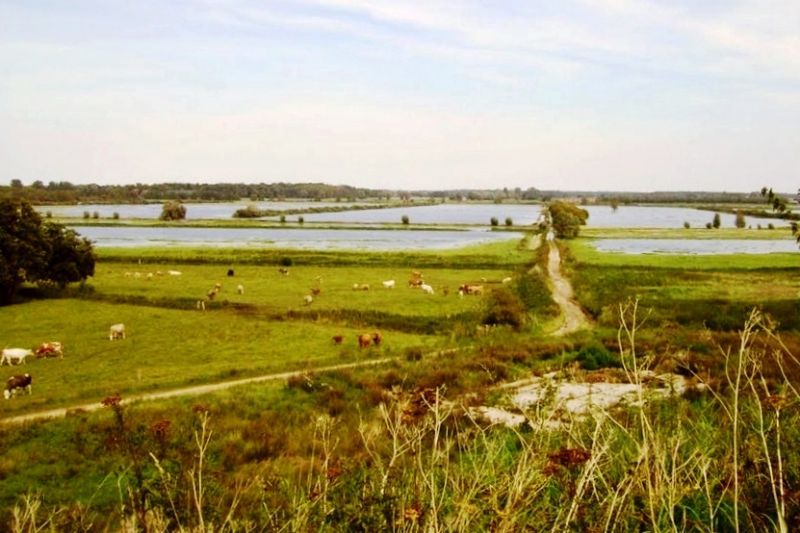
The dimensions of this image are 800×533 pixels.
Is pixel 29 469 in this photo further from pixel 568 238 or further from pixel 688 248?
pixel 568 238

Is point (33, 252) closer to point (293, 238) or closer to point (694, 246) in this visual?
point (293, 238)

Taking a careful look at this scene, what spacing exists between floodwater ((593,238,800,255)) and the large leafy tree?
6131 centimetres

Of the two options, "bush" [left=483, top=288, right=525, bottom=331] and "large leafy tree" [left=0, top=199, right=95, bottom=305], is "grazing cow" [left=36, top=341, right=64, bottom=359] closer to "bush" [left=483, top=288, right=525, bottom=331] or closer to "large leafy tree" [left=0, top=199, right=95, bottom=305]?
"large leafy tree" [left=0, top=199, right=95, bottom=305]

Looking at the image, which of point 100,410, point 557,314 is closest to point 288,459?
point 100,410

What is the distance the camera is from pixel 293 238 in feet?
334

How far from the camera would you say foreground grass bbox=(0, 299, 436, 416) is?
23125mm

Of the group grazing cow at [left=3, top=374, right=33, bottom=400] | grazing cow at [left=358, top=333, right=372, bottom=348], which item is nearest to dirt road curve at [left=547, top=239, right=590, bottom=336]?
grazing cow at [left=358, top=333, right=372, bottom=348]

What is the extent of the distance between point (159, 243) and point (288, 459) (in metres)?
82.8

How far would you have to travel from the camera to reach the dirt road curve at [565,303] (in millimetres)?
34691

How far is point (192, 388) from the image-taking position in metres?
22.3

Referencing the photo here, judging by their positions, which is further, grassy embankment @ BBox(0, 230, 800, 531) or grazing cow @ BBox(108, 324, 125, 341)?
grazing cow @ BBox(108, 324, 125, 341)

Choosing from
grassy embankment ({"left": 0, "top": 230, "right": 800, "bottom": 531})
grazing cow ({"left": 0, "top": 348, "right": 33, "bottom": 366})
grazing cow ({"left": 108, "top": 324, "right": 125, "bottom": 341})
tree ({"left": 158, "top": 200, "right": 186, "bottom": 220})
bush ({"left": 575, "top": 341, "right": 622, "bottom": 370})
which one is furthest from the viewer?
tree ({"left": 158, "top": 200, "right": 186, "bottom": 220})

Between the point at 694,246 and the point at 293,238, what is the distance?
198 feet

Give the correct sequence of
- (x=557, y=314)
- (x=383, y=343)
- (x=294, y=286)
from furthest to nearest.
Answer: (x=294, y=286) < (x=557, y=314) < (x=383, y=343)
